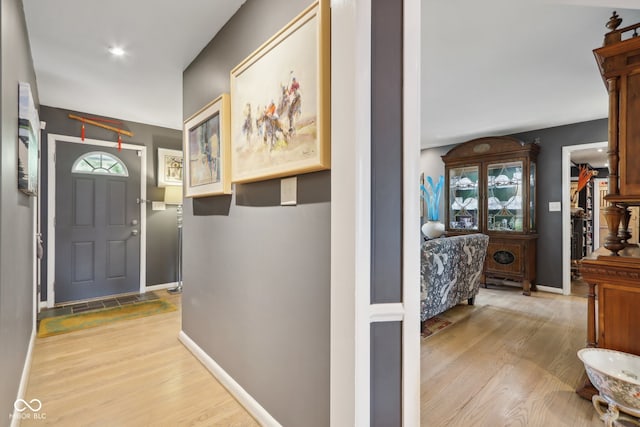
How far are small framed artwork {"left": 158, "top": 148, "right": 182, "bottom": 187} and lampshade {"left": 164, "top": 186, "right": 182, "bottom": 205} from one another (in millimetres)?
180

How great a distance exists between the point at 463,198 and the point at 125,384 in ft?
15.9

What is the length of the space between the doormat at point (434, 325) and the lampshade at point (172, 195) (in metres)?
3.43

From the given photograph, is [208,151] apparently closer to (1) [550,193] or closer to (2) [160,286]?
(2) [160,286]

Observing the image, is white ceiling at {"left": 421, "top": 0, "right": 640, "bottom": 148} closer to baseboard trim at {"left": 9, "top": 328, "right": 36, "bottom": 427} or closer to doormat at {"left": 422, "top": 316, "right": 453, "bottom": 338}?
doormat at {"left": 422, "top": 316, "right": 453, "bottom": 338}

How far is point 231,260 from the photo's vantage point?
1964 mm

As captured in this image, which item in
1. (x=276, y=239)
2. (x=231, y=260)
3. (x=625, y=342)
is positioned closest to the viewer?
(x=276, y=239)

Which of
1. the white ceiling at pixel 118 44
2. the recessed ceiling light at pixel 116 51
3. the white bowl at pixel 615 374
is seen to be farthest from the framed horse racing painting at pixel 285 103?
the white bowl at pixel 615 374

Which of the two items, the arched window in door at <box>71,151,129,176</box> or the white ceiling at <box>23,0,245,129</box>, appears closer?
Answer: the white ceiling at <box>23,0,245,129</box>

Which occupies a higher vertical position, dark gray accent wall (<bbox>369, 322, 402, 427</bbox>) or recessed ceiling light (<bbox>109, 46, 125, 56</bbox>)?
recessed ceiling light (<bbox>109, 46, 125, 56</bbox>)

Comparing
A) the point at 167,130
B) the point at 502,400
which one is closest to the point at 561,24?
the point at 502,400

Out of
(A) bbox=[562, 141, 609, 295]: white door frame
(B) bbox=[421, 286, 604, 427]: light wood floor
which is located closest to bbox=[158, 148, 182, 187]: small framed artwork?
(B) bbox=[421, 286, 604, 427]: light wood floor

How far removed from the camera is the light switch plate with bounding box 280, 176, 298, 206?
142cm

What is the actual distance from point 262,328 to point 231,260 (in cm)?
50

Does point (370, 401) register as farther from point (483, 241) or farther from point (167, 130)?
point (167, 130)
